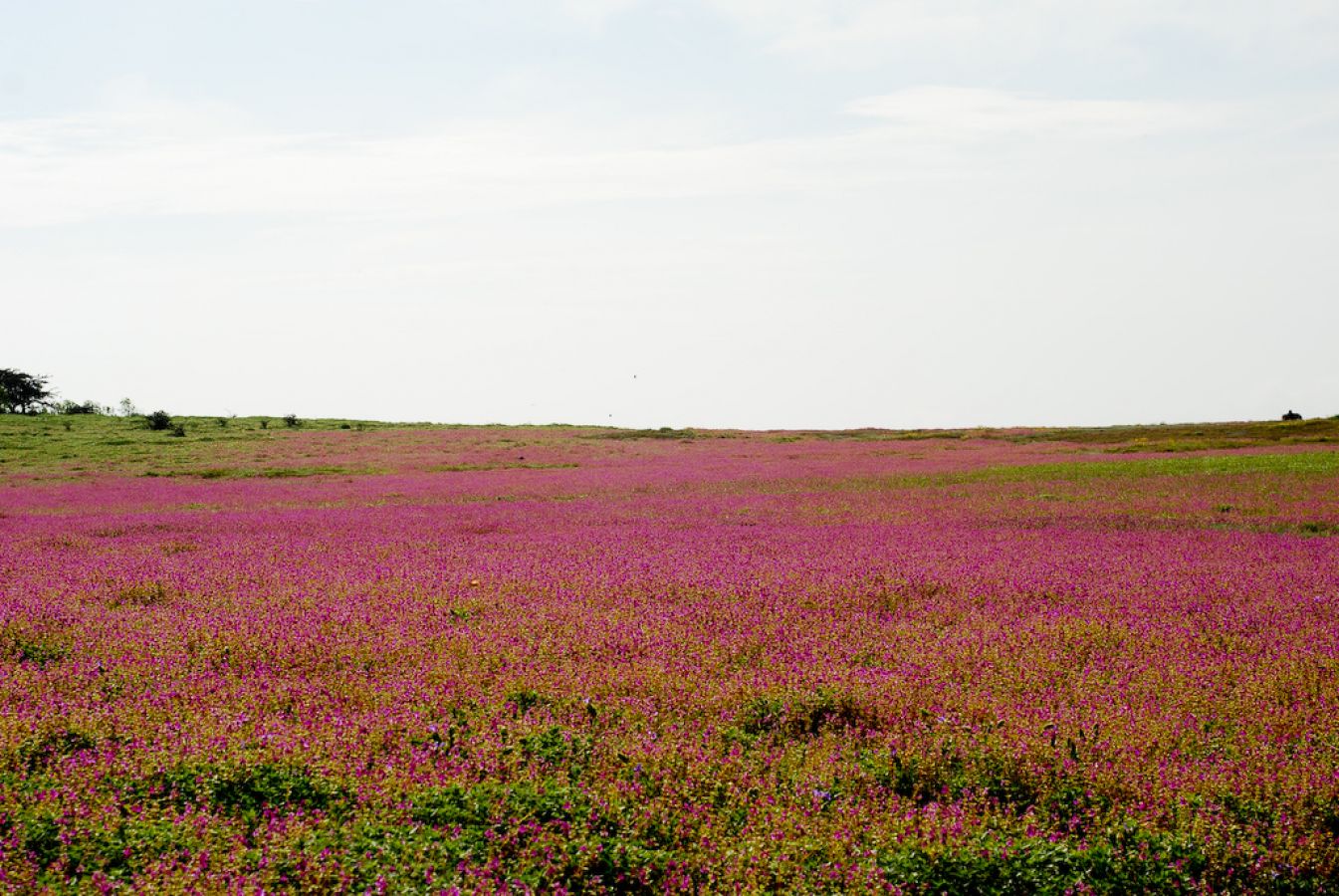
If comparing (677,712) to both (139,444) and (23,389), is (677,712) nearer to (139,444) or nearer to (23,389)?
(139,444)

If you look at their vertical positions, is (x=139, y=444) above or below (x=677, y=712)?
above

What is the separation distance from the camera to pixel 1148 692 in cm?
668

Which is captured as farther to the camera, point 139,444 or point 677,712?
point 139,444

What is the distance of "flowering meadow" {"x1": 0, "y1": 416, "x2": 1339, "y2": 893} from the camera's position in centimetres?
432

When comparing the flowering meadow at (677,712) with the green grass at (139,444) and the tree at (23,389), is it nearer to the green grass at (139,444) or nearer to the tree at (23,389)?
the green grass at (139,444)

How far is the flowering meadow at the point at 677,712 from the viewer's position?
432 centimetres

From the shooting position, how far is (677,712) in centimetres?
641

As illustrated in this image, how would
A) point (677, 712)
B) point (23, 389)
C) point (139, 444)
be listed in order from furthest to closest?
point (23, 389)
point (139, 444)
point (677, 712)

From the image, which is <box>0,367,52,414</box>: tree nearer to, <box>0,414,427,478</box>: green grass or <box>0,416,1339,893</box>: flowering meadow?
<box>0,414,427,478</box>: green grass

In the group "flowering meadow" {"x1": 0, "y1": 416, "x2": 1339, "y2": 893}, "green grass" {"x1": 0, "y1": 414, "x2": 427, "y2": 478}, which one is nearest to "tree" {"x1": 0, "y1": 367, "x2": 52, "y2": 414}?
"green grass" {"x1": 0, "y1": 414, "x2": 427, "y2": 478}

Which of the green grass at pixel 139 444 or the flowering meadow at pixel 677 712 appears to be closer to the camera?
the flowering meadow at pixel 677 712

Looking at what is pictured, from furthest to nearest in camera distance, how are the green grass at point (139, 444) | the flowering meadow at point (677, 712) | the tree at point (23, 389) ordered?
the tree at point (23, 389) < the green grass at point (139, 444) < the flowering meadow at point (677, 712)

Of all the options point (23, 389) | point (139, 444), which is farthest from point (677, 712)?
point (23, 389)

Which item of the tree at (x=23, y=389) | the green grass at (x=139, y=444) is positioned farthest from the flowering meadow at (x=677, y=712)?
the tree at (x=23, y=389)
